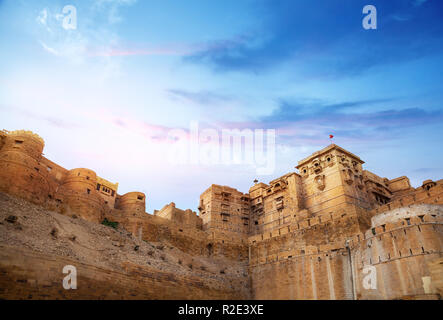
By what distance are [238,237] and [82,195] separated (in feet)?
57.2

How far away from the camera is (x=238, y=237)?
4034 cm

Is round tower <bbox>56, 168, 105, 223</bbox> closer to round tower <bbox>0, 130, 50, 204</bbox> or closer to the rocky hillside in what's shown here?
the rocky hillside

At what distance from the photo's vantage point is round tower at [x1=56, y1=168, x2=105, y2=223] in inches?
1230

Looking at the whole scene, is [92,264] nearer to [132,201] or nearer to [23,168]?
[23,168]

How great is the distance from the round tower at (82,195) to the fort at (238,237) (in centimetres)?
10

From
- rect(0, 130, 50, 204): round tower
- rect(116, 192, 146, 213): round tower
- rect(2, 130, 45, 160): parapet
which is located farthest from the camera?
rect(116, 192, 146, 213): round tower

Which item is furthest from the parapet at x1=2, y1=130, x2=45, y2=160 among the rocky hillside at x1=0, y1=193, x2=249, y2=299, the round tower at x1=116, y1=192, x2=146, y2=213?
the round tower at x1=116, y1=192, x2=146, y2=213

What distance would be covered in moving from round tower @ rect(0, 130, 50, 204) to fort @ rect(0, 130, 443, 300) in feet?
0.27

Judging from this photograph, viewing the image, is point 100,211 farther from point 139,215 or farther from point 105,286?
point 105,286

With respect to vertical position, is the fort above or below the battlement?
below

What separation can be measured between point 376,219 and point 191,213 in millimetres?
Result: 22373

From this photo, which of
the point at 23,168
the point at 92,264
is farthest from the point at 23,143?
the point at 92,264

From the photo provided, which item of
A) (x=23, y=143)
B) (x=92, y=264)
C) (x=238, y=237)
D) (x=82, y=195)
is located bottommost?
(x=92, y=264)
